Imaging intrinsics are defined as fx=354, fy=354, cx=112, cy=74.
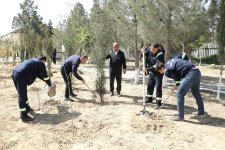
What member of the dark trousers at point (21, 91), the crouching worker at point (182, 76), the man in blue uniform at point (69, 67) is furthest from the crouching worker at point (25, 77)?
the crouching worker at point (182, 76)

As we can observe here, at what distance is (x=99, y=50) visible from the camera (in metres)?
10.1

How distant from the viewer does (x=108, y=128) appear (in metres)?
7.64

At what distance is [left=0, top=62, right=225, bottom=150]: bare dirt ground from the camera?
269 inches

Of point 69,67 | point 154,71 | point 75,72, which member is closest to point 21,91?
point 75,72

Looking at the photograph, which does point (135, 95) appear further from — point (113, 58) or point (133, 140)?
point (133, 140)

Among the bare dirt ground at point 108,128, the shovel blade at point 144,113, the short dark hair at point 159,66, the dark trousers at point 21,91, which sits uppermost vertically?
the short dark hair at point 159,66

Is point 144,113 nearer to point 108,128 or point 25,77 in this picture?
point 108,128

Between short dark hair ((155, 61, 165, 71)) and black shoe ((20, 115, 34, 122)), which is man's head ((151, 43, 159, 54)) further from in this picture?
black shoe ((20, 115, 34, 122))

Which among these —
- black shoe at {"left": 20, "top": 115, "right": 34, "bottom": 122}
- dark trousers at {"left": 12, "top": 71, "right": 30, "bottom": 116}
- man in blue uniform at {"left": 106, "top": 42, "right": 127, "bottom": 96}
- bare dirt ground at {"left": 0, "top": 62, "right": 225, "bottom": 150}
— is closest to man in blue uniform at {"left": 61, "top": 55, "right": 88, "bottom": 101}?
bare dirt ground at {"left": 0, "top": 62, "right": 225, "bottom": 150}

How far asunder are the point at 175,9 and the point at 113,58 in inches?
161

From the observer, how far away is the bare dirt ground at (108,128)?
6844mm

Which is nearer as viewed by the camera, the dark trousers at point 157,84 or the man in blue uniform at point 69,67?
the dark trousers at point 157,84

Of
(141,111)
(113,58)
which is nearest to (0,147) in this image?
(141,111)

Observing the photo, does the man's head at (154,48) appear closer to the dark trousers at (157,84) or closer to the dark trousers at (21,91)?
the dark trousers at (157,84)
